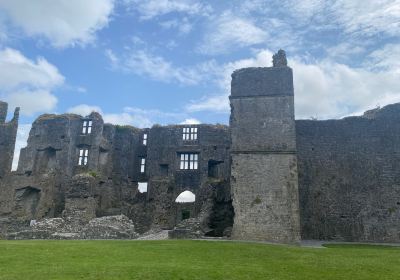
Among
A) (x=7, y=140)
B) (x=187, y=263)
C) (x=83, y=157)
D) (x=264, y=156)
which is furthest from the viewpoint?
(x=7, y=140)

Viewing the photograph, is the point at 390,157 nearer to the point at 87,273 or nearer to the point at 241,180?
the point at 241,180

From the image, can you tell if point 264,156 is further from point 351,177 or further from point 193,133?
point 193,133

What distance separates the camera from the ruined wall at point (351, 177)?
23859 mm

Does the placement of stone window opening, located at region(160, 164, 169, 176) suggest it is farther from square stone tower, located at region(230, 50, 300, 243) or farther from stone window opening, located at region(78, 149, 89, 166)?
square stone tower, located at region(230, 50, 300, 243)

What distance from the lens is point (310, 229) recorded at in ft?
79.1

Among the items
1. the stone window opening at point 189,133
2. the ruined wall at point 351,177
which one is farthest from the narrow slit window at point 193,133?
the ruined wall at point 351,177

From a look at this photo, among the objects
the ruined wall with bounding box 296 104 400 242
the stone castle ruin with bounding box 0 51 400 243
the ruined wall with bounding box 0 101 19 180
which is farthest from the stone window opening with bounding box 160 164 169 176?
the ruined wall with bounding box 296 104 400 242

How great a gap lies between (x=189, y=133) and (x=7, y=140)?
19821 mm

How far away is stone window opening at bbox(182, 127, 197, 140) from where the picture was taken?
4094cm

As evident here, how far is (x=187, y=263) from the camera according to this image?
470 inches

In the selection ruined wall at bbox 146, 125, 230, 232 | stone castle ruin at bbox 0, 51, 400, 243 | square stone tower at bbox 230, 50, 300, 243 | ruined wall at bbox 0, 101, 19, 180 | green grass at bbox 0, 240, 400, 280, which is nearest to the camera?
green grass at bbox 0, 240, 400, 280

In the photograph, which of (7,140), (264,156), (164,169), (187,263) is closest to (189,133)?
(164,169)

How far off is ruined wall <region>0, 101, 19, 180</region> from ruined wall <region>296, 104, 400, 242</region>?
31607mm

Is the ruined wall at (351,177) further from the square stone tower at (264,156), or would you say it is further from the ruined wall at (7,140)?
the ruined wall at (7,140)
